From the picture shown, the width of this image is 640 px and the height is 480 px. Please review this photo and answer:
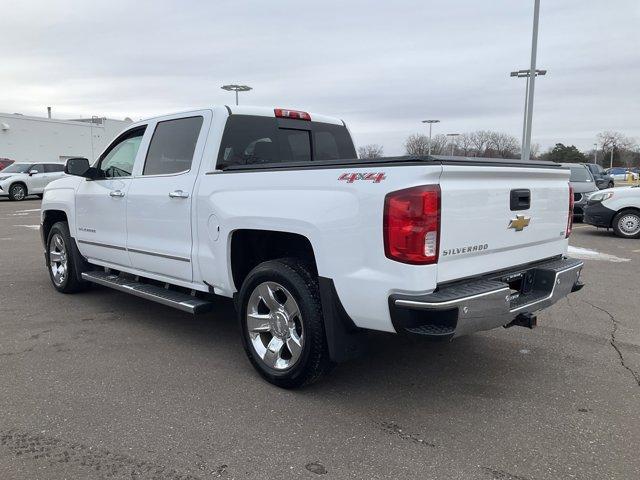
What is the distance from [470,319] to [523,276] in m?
0.93

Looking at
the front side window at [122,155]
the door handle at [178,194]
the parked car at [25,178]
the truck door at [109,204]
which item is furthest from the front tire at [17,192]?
the door handle at [178,194]

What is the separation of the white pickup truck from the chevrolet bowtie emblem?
0.05ft

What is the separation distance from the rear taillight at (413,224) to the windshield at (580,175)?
1333 cm

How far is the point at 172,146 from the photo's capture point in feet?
16.1

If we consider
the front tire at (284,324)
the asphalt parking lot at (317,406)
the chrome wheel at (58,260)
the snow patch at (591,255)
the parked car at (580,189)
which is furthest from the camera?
the parked car at (580,189)

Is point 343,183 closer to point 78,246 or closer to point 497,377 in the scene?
point 497,377

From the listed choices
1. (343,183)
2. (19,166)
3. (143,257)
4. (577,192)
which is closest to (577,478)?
(343,183)

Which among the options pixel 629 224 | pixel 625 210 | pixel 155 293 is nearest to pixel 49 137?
pixel 625 210

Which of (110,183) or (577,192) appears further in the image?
(577,192)

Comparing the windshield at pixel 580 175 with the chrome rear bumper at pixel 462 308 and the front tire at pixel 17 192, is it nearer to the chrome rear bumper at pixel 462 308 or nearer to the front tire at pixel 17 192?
the chrome rear bumper at pixel 462 308

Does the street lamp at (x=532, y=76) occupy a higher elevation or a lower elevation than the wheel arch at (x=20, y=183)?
higher

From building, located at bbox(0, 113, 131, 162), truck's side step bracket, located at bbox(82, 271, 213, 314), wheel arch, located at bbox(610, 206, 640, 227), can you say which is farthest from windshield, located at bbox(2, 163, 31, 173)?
wheel arch, located at bbox(610, 206, 640, 227)

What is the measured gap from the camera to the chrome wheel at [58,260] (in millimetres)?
6516

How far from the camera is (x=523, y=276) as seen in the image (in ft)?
12.5
